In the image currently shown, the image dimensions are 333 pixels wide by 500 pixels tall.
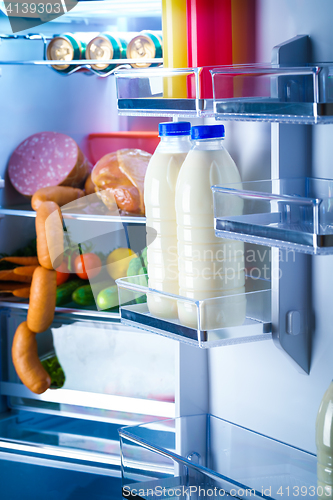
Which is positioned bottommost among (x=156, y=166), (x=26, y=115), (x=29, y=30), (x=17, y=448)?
(x=17, y=448)

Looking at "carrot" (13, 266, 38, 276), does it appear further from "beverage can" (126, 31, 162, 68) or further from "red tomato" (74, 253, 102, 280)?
"beverage can" (126, 31, 162, 68)

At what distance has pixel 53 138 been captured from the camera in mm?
1806

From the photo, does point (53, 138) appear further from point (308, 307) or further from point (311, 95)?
point (311, 95)

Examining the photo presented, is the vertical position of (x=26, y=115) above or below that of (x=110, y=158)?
above

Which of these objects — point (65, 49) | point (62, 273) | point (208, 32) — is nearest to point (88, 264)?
point (62, 273)

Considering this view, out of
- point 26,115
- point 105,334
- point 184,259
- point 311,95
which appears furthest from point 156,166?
point 26,115

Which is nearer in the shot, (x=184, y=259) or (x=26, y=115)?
(x=184, y=259)

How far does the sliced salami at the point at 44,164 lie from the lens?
5.81 feet

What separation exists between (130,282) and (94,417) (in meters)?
0.77

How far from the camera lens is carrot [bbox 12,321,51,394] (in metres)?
1.70

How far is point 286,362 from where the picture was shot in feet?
3.37

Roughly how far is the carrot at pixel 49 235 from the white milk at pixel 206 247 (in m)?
0.77

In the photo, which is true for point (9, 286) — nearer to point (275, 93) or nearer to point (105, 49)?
point (105, 49)

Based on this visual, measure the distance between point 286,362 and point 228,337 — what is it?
0.58 ft
